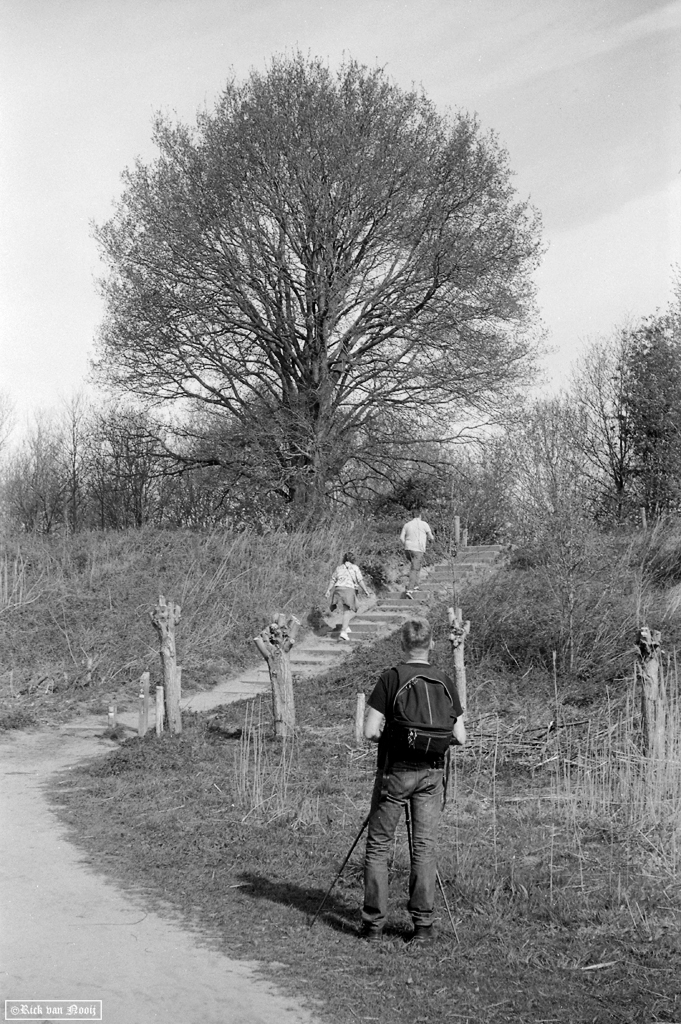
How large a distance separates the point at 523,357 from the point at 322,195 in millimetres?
6455

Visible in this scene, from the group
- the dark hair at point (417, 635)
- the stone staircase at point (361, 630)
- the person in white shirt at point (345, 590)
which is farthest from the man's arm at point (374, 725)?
the person in white shirt at point (345, 590)

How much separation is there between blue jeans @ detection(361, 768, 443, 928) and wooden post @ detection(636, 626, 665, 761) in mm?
3630

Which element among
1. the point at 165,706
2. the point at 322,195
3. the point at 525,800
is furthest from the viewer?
the point at 322,195

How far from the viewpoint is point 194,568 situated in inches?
836

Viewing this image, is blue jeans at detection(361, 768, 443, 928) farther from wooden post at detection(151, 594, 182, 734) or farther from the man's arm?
wooden post at detection(151, 594, 182, 734)

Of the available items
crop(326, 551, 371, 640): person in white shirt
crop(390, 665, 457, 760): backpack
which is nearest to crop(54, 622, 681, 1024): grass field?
crop(390, 665, 457, 760): backpack

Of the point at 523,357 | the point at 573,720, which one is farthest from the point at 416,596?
the point at 573,720

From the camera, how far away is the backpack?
19.1ft

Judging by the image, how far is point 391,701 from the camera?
5.88 m

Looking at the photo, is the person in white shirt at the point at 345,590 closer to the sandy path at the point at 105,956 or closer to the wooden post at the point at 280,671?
the wooden post at the point at 280,671

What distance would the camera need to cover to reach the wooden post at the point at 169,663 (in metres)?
12.2

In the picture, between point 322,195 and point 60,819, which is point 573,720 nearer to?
point 60,819

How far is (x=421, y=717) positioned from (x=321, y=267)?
20756mm

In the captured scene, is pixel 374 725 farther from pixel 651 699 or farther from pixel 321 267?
pixel 321 267
